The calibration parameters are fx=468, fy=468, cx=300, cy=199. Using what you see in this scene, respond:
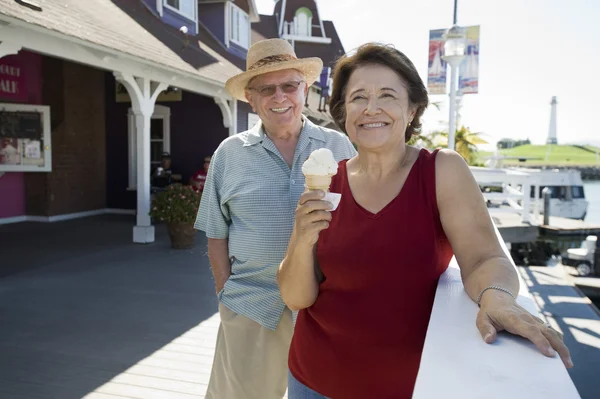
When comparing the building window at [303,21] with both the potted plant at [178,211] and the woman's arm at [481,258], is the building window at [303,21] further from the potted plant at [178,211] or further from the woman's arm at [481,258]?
the woman's arm at [481,258]

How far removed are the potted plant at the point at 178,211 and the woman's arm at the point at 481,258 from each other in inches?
264

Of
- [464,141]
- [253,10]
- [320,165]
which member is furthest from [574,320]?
[464,141]

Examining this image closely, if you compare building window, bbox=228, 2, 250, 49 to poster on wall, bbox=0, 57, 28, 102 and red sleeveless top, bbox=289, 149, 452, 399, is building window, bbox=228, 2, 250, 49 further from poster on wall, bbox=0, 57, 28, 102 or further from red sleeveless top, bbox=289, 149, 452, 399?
red sleeveless top, bbox=289, 149, 452, 399

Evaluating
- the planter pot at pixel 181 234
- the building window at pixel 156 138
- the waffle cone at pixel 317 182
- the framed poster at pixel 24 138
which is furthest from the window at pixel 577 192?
the waffle cone at pixel 317 182

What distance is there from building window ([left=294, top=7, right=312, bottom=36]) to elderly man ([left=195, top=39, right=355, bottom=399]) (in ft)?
61.5

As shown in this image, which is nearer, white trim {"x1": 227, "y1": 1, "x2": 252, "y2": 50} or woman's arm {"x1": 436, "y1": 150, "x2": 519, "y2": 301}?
woman's arm {"x1": 436, "y1": 150, "x2": 519, "y2": 301}

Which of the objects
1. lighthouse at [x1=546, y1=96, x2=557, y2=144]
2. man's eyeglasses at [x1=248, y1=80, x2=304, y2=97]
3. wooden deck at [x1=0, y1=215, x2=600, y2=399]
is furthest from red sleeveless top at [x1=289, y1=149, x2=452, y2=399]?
lighthouse at [x1=546, y1=96, x2=557, y2=144]

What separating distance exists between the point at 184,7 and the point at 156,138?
331 cm

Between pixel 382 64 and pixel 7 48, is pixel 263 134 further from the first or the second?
pixel 7 48

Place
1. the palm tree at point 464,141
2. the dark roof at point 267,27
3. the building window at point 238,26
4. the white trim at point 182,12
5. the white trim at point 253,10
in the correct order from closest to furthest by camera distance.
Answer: the white trim at point 182,12 → the building window at point 238,26 → the white trim at point 253,10 → the dark roof at point 267,27 → the palm tree at point 464,141

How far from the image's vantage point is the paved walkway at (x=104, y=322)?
130 inches

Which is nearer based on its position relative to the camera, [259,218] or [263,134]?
[259,218]

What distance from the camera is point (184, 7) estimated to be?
37.4ft

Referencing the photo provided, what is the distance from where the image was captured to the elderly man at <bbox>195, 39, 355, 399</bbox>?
210cm
